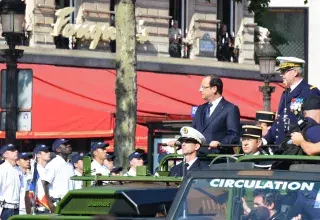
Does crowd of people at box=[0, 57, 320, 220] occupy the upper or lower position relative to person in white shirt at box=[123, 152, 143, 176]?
upper

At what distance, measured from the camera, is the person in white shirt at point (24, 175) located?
19483 mm

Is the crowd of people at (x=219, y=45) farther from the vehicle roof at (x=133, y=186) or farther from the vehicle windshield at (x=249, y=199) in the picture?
the vehicle windshield at (x=249, y=199)

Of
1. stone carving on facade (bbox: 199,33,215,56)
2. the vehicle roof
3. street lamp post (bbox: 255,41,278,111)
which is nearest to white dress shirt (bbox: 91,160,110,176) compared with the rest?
the vehicle roof

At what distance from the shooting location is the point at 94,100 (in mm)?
29641

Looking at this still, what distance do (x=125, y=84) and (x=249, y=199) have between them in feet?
34.7

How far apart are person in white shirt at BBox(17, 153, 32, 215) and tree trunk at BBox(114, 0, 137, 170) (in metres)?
1.38

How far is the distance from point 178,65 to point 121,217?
25.8 metres

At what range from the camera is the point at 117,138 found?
20.1m

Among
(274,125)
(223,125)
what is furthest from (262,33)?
(274,125)

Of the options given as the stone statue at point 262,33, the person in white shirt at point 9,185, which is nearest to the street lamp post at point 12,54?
the person in white shirt at point 9,185

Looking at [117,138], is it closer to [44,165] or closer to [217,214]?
[44,165]

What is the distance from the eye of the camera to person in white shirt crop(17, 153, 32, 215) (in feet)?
63.9

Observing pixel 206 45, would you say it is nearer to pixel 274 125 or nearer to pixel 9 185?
pixel 9 185

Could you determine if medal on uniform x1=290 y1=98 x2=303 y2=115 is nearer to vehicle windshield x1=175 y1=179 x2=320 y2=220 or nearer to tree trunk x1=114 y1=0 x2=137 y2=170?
vehicle windshield x1=175 y1=179 x2=320 y2=220
